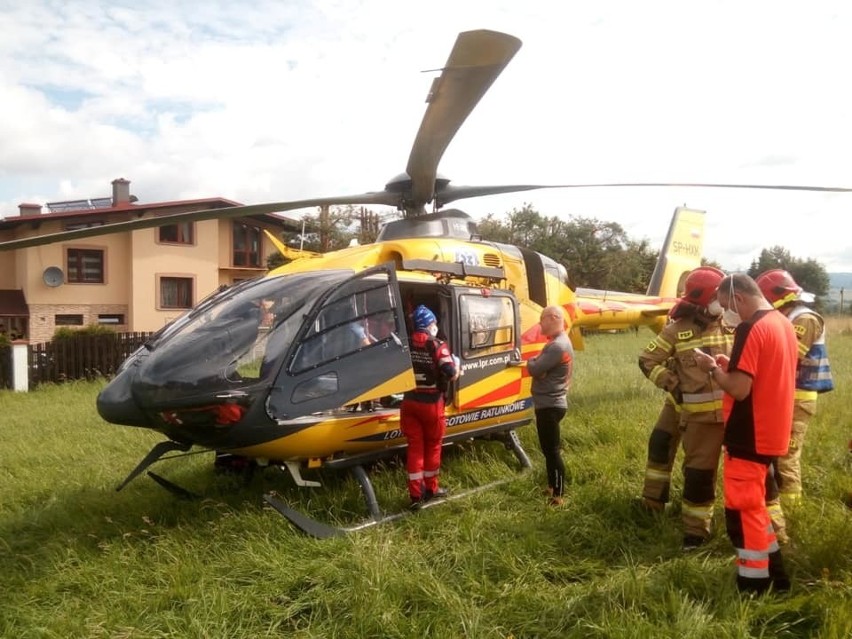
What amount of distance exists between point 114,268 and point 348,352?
21799 millimetres

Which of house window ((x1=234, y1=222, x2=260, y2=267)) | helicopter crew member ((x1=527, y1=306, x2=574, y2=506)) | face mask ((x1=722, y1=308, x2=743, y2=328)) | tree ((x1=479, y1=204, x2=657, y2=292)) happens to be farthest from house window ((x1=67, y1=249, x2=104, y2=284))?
face mask ((x1=722, y1=308, x2=743, y2=328))

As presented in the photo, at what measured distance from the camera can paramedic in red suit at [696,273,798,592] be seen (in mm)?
3400

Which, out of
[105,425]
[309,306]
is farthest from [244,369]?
[105,425]

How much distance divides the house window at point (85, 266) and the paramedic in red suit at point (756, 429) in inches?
942

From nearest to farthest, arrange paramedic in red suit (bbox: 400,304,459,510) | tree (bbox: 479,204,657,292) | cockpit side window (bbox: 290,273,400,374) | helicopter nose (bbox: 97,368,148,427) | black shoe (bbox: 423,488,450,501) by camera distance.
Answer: helicopter nose (bbox: 97,368,148,427)
cockpit side window (bbox: 290,273,400,374)
paramedic in red suit (bbox: 400,304,459,510)
black shoe (bbox: 423,488,450,501)
tree (bbox: 479,204,657,292)

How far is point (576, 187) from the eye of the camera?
525 cm

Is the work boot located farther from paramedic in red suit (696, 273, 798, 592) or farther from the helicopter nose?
the helicopter nose

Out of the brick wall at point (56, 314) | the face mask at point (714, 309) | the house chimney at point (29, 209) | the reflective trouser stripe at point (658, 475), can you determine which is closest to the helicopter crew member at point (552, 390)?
the reflective trouser stripe at point (658, 475)

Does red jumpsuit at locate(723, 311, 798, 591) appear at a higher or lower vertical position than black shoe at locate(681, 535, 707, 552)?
higher

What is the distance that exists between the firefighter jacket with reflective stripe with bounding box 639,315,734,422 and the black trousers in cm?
91

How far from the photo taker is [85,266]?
2341 cm

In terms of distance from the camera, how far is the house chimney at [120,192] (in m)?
25.4

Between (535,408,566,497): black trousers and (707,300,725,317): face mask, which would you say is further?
(535,408,566,497): black trousers

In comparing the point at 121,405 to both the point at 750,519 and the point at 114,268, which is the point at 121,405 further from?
the point at 114,268
